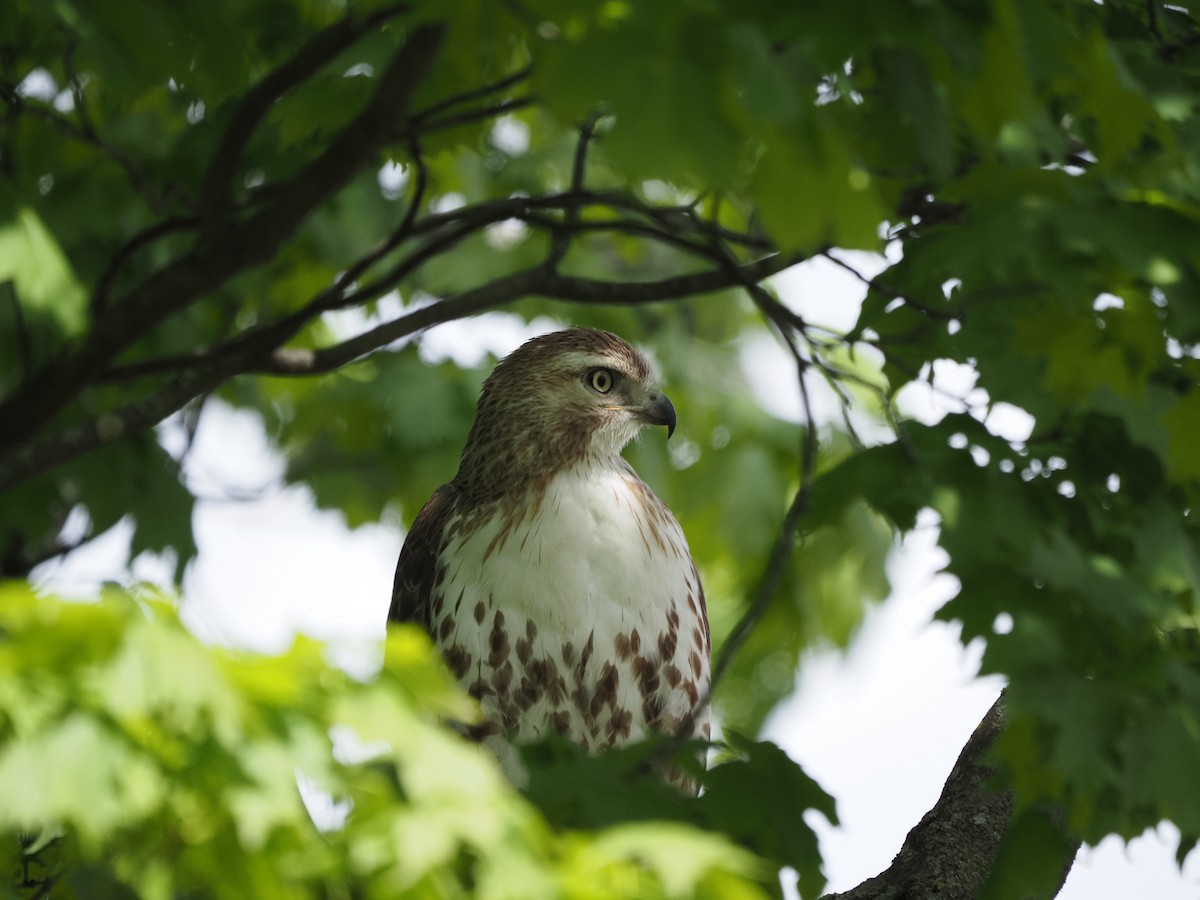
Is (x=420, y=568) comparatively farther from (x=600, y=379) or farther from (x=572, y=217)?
(x=572, y=217)

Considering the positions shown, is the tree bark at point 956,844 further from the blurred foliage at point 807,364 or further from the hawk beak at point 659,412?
the hawk beak at point 659,412

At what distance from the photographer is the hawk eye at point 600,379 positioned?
572 cm

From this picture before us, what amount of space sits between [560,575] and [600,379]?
106 cm

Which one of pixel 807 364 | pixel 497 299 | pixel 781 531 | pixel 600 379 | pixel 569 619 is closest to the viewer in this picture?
pixel 781 531

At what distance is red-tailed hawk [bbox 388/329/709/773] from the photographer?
4957 millimetres

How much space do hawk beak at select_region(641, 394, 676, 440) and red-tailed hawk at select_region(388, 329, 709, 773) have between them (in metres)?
0.01

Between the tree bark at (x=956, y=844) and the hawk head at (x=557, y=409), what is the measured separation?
183 centimetres

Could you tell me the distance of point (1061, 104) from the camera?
362 cm

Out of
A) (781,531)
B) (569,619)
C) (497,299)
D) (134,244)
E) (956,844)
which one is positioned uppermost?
(781,531)

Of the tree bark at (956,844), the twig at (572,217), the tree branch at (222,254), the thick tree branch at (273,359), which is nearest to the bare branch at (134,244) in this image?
the tree branch at (222,254)

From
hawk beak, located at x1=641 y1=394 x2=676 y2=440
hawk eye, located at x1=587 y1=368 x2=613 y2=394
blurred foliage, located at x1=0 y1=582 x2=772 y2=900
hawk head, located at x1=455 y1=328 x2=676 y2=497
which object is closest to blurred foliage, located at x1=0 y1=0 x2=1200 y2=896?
blurred foliage, located at x1=0 y1=582 x2=772 y2=900

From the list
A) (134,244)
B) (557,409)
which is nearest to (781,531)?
(557,409)

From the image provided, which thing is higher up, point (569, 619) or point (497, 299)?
point (497, 299)

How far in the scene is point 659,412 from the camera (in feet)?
18.9
